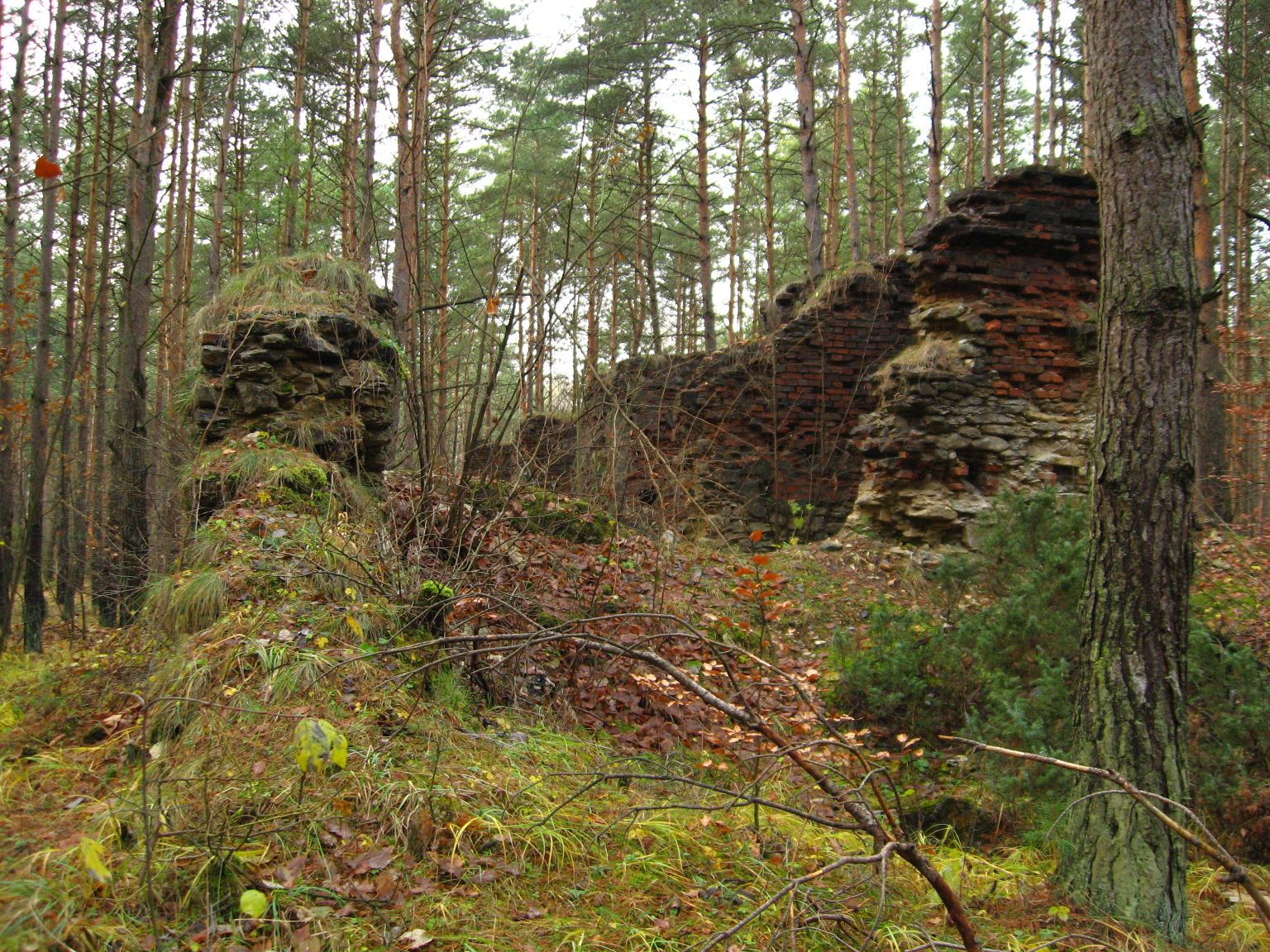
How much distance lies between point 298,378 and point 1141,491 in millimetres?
6590

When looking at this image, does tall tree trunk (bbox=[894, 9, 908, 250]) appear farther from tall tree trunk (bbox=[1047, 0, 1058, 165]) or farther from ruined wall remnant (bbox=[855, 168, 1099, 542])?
ruined wall remnant (bbox=[855, 168, 1099, 542])

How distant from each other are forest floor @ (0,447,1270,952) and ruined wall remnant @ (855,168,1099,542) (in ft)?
13.0

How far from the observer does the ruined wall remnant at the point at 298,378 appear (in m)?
7.28

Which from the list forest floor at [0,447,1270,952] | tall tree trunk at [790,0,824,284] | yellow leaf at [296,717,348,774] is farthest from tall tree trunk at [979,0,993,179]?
yellow leaf at [296,717,348,774]

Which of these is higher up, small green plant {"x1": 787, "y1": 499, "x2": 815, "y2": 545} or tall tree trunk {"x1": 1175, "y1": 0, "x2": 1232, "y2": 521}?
tall tree trunk {"x1": 1175, "y1": 0, "x2": 1232, "y2": 521}

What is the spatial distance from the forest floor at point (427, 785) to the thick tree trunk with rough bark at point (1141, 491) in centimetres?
28

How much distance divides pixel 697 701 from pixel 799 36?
1353cm

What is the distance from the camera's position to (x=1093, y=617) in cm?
348

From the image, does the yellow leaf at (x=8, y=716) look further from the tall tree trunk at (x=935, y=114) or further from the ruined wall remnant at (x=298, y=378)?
the tall tree trunk at (x=935, y=114)

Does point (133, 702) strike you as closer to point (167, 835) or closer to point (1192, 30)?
point (167, 835)

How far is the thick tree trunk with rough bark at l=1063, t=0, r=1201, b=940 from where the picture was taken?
128 inches

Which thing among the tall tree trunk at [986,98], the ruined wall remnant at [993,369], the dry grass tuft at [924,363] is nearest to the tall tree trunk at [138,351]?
the ruined wall remnant at [993,369]

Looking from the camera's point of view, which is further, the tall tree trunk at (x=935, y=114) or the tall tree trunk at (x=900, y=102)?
the tall tree trunk at (x=900, y=102)

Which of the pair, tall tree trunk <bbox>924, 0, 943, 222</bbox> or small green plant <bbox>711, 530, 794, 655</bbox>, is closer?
small green plant <bbox>711, 530, 794, 655</bbox>
